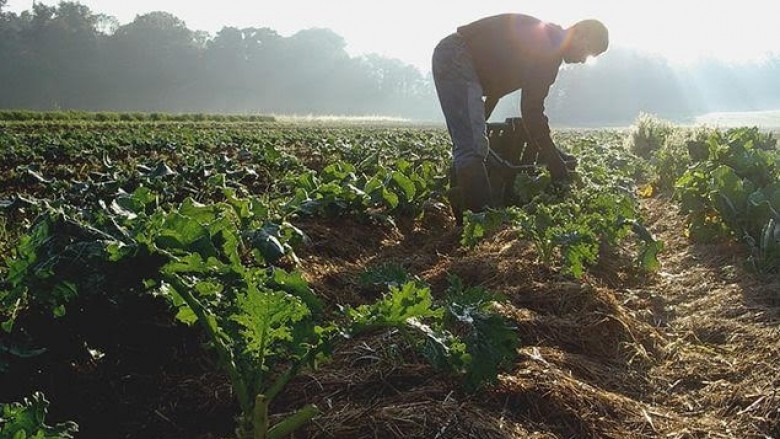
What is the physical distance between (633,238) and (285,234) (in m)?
3.48

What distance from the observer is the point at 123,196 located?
277 cm

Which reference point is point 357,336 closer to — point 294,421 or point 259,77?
point 294,421


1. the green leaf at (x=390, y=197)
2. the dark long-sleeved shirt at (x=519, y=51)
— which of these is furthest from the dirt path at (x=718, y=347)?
the green leaf at (x=390, y=197)

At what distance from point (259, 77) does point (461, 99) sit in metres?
117

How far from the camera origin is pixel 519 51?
5438 mm

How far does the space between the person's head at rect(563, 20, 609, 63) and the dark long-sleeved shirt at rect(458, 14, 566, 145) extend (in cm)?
7

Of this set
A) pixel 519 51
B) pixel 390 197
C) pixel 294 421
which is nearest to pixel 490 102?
pixel 519 51

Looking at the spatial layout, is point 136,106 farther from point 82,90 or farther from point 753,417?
point 753,417

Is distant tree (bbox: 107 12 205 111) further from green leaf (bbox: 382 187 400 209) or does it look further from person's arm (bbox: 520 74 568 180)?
green leaf (bbox: 382 187 400 209)

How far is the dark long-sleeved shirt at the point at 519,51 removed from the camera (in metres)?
5.37

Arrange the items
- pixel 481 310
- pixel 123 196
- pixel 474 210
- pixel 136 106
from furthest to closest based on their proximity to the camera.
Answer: pixel 136 106, pixel 474 210, pixel 123 196, pixel 481 310

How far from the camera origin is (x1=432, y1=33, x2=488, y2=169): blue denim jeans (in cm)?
530

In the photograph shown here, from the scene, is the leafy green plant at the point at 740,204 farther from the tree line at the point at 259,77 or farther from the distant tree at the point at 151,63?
the distant tree at the point at 151,63

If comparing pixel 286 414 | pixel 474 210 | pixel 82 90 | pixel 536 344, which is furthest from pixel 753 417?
pixel 82 90
